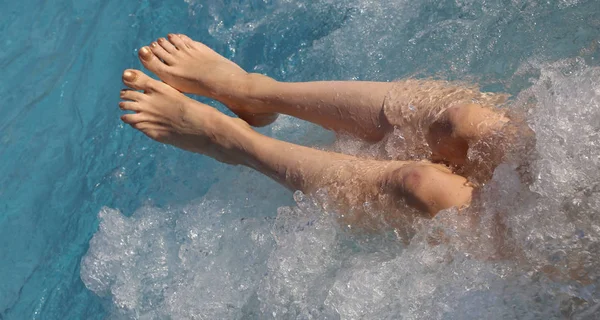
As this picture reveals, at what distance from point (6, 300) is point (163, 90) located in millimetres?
1047

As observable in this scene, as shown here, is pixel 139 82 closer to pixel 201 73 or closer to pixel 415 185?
pixel 201 73

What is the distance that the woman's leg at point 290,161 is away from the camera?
5.73ft

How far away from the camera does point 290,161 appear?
82.4 inches

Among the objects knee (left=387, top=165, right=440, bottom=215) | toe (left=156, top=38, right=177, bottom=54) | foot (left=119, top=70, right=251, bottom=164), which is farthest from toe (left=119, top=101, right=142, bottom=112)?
knee (left=387, top=165, right=440, bottom=215)

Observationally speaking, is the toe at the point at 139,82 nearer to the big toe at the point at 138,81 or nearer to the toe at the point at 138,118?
the big toe at the point at 138,81

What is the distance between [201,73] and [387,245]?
0.93m

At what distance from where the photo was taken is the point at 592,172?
1.63 metres

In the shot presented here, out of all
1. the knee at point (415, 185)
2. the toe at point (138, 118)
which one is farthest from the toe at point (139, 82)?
the knee at point (415, 185)

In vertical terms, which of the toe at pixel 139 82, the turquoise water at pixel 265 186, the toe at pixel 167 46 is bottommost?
the turquoise water at pixel 265 186

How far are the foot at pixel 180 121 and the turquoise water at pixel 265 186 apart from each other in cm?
31

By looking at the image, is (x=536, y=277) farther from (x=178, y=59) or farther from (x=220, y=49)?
(x=220, y=49)

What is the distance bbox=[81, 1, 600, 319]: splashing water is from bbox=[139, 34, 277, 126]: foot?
0.34 m

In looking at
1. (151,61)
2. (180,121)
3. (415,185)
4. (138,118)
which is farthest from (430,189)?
(151,61)

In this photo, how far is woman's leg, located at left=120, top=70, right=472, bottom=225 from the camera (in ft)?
5.73
